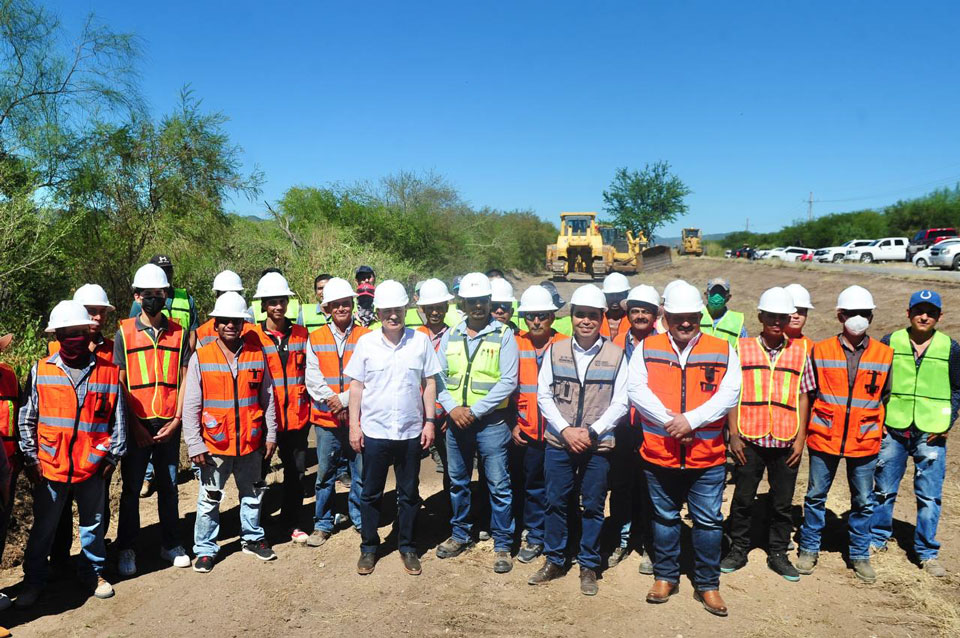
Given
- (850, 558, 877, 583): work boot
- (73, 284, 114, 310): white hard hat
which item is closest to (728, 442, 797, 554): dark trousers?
(850, 558, 877, 583): work boot

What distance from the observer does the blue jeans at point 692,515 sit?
149 inches

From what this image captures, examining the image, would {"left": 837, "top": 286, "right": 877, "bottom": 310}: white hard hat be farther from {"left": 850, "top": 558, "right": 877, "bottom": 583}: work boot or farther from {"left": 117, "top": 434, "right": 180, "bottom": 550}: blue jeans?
{"left": 117, "top": 434, "right": 180, "bottom": 550}: blue jeans

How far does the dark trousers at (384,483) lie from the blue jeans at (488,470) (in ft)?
1.06

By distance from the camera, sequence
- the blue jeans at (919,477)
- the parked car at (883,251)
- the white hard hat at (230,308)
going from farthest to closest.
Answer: the parked car at (883,251), the blue jeans at (919,477), the white hard hat at (230,308)

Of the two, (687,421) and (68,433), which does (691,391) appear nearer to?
(687,421)

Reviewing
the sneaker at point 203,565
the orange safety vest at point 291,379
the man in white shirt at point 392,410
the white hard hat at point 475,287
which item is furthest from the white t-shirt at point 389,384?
the sneaker at point 203,565

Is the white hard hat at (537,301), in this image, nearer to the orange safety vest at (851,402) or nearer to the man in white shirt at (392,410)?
the man in white shirt at (392,410)

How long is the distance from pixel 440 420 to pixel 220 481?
5.18ft

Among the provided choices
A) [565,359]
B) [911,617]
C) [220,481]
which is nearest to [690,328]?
[565,359]

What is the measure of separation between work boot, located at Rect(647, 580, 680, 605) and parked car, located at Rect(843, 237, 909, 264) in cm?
3878

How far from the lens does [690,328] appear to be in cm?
374

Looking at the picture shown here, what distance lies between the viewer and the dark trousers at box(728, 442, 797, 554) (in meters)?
4.22

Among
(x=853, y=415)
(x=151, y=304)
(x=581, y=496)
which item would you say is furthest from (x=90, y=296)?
(x=853, y=415)

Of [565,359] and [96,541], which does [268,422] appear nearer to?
[96,541]
